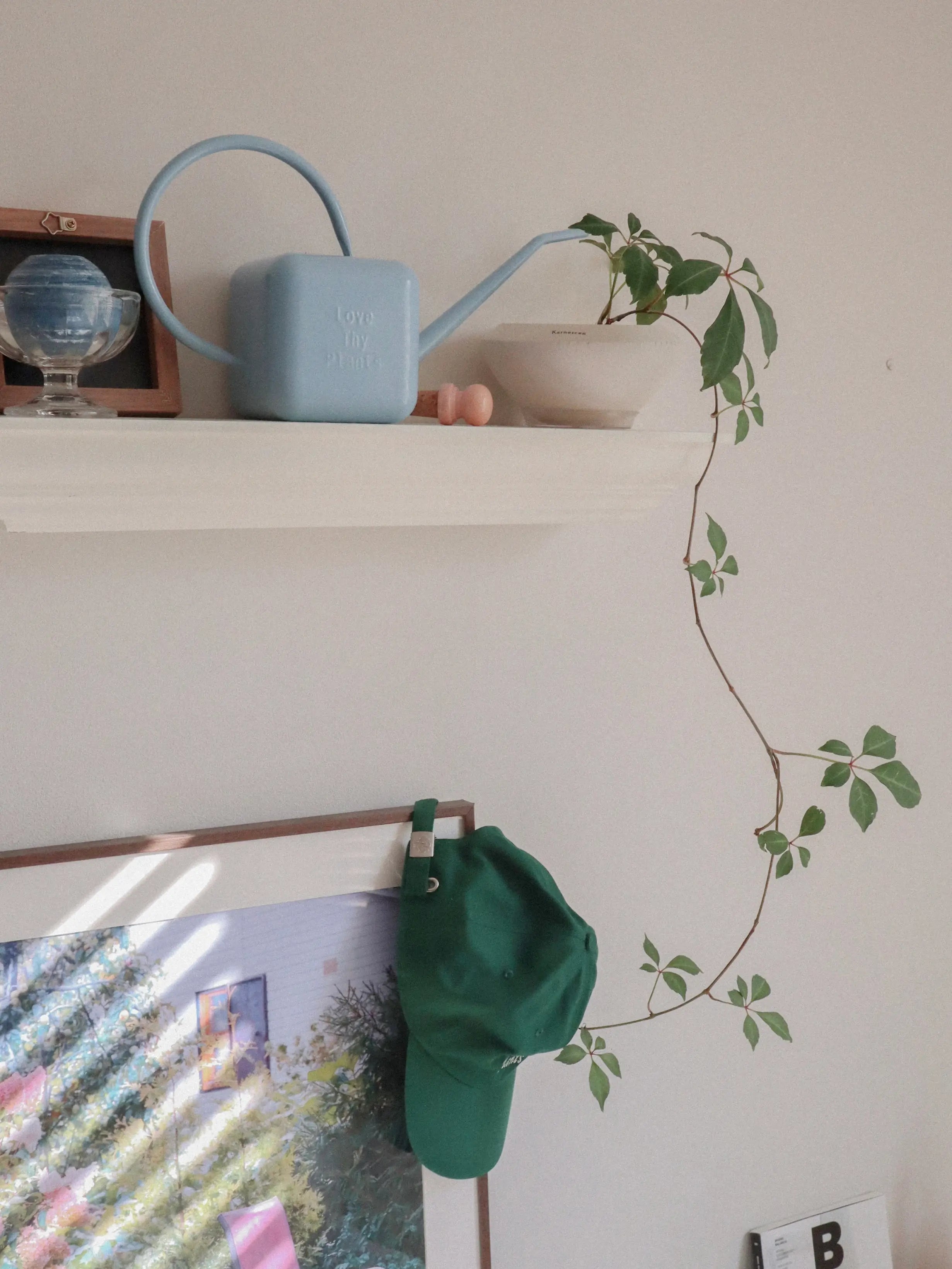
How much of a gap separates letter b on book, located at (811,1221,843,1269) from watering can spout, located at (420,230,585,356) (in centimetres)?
111

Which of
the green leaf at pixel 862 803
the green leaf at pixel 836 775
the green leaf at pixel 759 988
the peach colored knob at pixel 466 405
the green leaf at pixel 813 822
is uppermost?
the peach colored knob at pixel 466 405

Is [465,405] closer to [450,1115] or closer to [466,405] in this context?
[466,405]

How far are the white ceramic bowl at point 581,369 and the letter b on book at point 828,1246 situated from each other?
3.23 ft

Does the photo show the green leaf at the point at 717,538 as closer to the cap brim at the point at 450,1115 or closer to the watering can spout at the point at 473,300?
the watering can spout at the point at 473,300

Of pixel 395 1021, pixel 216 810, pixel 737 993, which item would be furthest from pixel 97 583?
pixel 737 993

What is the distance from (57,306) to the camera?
693 mm

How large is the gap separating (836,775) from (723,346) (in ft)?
1.49

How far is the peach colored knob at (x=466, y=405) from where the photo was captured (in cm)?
83

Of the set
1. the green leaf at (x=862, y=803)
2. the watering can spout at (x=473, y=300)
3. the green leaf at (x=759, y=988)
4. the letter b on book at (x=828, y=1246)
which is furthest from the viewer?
the letter b on book at (x=828, y=1246)

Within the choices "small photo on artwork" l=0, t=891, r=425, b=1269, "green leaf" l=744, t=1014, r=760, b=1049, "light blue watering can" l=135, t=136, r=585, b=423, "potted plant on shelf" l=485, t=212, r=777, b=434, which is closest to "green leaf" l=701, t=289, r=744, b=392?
"potted plant on shelf" l=485, t=212, r=777, b=434

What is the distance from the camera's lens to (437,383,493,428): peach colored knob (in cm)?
83

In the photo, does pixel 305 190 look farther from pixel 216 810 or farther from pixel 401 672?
pixel 216 810

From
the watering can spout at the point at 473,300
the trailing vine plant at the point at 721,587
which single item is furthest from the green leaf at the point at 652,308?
the watering can spout at the point at 473,300

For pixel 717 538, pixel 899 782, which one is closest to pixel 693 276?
pixel 717 538
